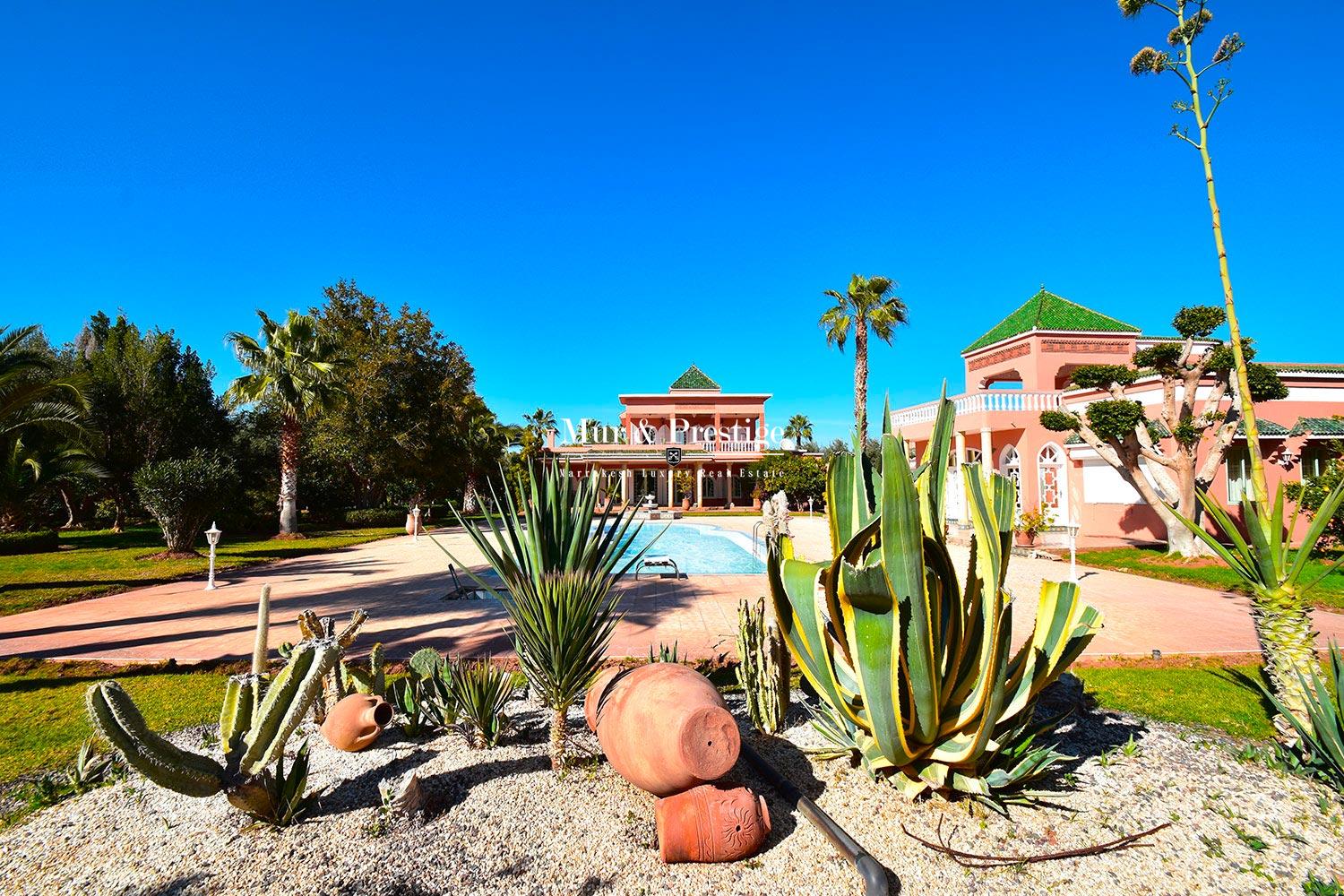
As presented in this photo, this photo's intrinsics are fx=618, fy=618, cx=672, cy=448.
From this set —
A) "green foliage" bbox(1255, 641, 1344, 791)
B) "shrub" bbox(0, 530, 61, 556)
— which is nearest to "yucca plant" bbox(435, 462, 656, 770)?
"green foliage" bbox(1255, 641, 1344, 791)

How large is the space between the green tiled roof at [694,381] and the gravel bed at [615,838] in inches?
1626

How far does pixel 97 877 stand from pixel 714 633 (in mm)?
5501

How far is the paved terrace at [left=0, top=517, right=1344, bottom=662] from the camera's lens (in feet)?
22.5

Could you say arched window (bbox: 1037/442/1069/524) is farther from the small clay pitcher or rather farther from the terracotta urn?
the small clay pitcher

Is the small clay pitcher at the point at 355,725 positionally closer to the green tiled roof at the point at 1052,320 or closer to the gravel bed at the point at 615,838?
the gravel bed at the point at 615,838

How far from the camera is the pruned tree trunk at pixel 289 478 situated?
21.5m

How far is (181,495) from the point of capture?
15492mm

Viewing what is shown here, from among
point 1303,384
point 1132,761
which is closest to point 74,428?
point 1132,761

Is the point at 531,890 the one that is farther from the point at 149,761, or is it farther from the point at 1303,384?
the point at 1303,384

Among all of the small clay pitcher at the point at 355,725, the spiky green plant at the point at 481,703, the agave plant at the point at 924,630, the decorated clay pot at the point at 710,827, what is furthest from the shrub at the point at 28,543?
the agave plant at the point at 924,630

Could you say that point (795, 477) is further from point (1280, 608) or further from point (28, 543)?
point (1280, 608)

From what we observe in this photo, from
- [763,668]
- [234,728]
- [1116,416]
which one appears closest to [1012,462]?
[1116,416]

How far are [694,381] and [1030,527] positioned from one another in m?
31.7

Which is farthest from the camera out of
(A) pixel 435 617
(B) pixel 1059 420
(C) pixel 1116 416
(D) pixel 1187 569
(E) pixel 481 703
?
(B) pixel 1059 420
